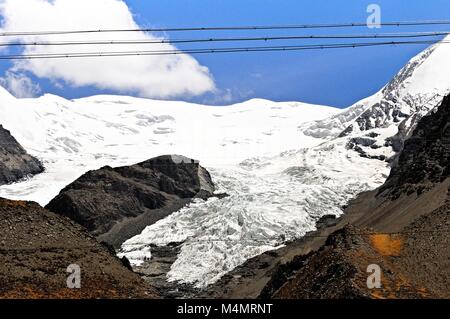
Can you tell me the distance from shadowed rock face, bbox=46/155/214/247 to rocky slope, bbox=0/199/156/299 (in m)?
111

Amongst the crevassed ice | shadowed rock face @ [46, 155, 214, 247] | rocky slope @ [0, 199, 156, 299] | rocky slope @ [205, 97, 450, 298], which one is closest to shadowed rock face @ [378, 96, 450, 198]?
rocky slope @ [205, 97, 450, 298]

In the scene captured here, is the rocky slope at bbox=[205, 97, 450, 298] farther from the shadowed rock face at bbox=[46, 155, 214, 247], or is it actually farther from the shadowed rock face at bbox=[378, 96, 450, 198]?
the shadowed rock face at bbox=[46, 155, 214, 247]

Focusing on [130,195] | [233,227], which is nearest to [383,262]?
[233,227]

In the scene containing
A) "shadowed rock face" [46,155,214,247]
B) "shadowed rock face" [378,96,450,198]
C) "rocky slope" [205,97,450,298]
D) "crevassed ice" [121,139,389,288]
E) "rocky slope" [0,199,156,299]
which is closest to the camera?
"rocky slope" [0,199,156,299]

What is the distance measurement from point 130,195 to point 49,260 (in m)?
138

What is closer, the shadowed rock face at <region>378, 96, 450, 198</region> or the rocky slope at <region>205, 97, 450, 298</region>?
the rocky slope at <region>205, 97, 450, 298</region>

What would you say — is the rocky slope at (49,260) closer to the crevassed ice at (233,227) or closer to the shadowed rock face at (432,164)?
the shadowed rock face at (432,164)

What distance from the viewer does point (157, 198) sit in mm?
171375

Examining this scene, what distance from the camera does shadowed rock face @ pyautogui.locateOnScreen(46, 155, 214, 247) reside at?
155 meters

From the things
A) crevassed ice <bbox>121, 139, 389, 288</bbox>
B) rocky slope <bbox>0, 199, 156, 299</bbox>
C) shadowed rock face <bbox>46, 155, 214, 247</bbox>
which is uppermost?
shadowed rock face <bbox>46, 155, 214, 247</bbox>

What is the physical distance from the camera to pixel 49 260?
103 feet

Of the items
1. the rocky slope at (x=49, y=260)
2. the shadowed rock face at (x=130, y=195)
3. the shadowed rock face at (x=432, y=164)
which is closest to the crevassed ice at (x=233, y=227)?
the shadowed rock face at (x=130, y=195)

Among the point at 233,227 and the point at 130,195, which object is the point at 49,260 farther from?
the point at 130,195
